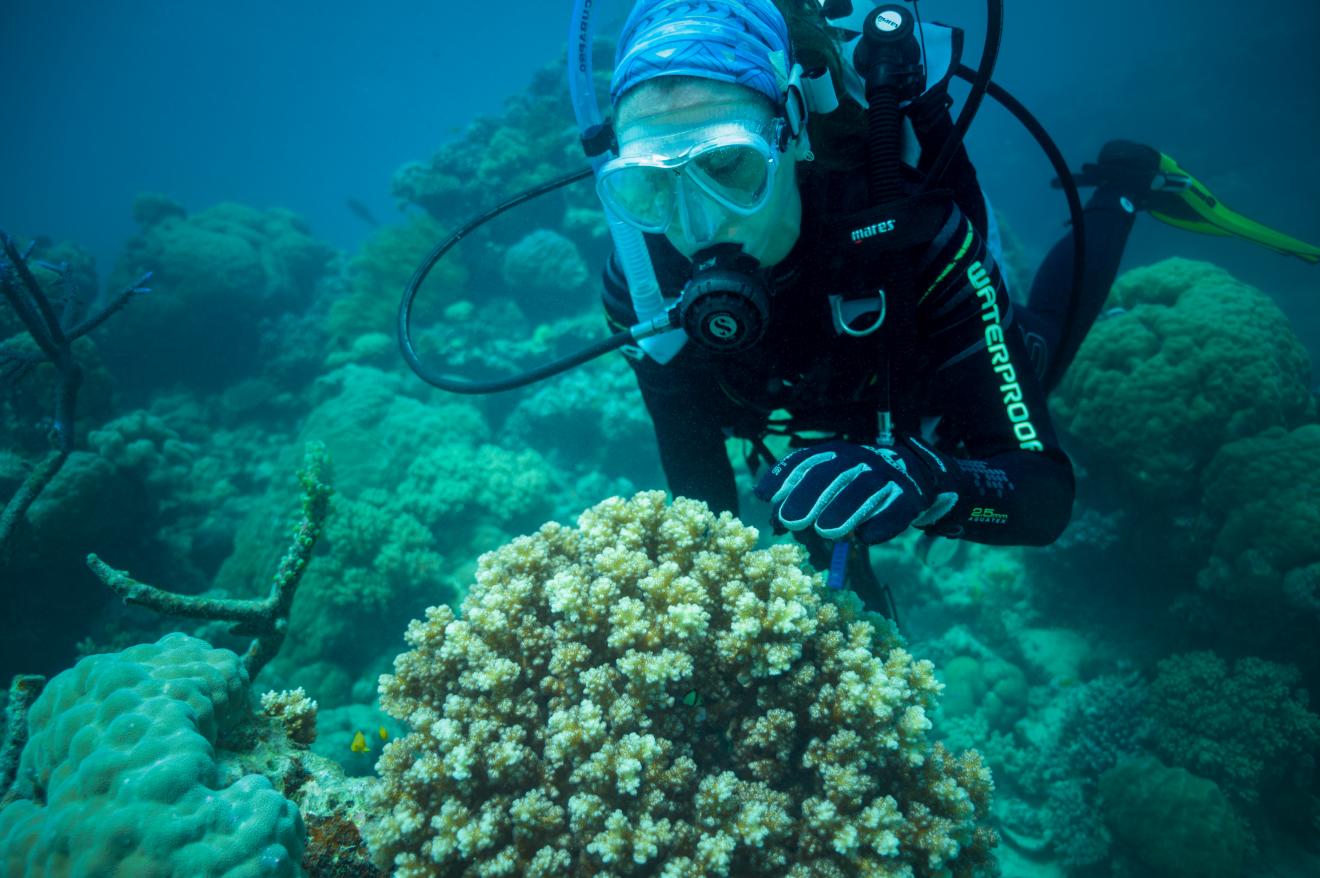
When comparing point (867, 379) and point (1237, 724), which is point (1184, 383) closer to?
point (1237, 724)

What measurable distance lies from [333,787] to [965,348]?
3.16m

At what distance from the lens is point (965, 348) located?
94.3 inches

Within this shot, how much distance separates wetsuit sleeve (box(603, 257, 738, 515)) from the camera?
2.82m

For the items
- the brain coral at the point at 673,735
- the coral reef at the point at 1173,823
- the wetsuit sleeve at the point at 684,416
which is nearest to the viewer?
the brain coral at the point at 673,735

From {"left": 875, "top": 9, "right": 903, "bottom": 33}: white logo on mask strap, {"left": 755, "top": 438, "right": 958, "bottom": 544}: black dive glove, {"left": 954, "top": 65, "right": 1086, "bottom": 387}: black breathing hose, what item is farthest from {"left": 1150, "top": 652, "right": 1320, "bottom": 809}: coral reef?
{"left": 875, "top": 9, "right": 903, "bottom": 33}: white logo on mask strap

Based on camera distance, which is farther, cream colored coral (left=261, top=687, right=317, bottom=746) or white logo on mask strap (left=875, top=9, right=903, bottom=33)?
cream colored coral (left=261, top=687, right=317, bottom=746)

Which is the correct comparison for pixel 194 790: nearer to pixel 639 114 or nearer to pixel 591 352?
pixel 591 352

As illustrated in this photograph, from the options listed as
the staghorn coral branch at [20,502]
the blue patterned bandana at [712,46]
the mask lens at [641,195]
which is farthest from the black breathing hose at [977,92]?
the staghorn coral branch at [20,502]

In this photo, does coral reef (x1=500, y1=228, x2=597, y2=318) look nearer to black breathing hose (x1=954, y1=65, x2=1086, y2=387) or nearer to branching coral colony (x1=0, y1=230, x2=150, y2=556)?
branching coral colony (x1=0, y1=230, x2=150, y2=556)

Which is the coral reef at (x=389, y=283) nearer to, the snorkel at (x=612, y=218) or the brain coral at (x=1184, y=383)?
the snorkel at (x=612, y=218)

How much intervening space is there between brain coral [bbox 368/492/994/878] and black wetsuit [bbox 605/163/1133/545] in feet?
2.10

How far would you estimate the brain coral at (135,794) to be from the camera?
5.66ft

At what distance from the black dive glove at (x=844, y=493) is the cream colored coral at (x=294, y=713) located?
236 centimetres

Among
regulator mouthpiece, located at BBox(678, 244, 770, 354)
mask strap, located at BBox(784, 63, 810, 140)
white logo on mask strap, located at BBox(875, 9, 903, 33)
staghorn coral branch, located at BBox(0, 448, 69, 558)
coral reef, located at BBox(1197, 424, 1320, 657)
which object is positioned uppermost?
white logo on mask strap, located at BBox(875, 9, 903, 33)
